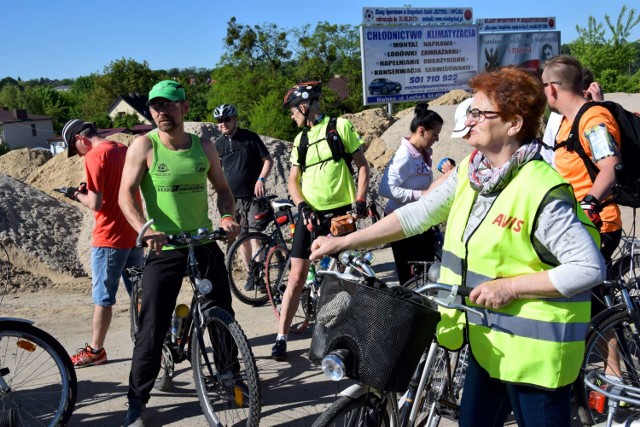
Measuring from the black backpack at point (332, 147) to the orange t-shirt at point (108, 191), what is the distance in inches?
57.9

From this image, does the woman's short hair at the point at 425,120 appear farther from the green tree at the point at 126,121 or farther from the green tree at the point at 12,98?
the green tree at the point at 12,98

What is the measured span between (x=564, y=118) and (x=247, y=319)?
3.70 meters

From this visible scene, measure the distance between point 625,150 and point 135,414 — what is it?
355 cm

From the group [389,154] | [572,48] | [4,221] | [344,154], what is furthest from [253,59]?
[344,154]

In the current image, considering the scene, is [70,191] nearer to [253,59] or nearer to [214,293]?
[214,293]

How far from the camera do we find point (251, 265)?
23.7 ft

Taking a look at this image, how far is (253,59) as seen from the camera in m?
54.2

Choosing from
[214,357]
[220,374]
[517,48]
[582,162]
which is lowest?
[220,374]

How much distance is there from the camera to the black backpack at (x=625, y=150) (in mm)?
4125

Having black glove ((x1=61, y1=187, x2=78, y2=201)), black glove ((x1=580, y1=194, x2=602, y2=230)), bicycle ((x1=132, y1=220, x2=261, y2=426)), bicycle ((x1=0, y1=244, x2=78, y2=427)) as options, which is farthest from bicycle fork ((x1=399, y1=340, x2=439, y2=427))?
black glove ((x1=61, y1=187, x2=78, y2=201))

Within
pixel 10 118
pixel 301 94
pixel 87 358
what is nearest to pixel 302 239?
pixel 301 94

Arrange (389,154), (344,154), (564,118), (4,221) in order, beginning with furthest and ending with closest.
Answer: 1. (389,154)
2. (4,221)
3. (344,154)
4. (564,118)

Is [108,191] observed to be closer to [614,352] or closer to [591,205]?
[591,205]

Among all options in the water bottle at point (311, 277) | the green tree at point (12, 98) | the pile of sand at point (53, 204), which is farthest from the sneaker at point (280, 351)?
the green tree at point (12, 98)
